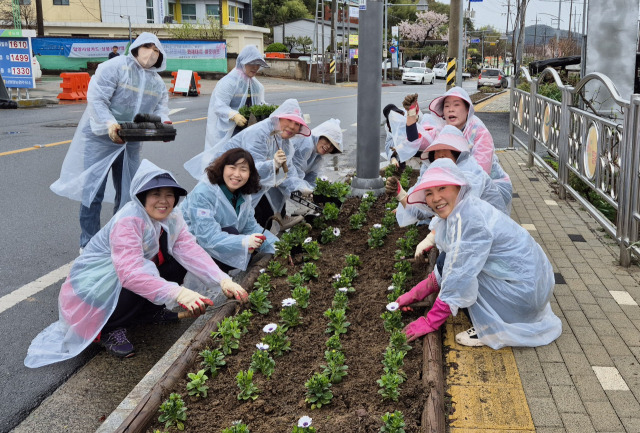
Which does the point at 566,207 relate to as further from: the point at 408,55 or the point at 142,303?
the point at 408,55

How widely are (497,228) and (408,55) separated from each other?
3490 inches

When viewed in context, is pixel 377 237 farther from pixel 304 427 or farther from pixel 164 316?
pixel 304 427

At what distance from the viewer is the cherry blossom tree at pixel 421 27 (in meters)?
93.2

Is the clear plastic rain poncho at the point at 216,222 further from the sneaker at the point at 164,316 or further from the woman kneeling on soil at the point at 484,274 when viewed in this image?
the woman kneeling on soil at the point at 484,274

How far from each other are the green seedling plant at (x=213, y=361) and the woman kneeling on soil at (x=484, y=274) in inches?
39.4

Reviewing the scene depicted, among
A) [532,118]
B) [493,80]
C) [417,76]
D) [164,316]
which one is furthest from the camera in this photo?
[417,76]

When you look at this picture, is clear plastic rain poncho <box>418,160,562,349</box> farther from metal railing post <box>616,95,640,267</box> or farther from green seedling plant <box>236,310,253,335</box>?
metal railing post <box>616,95,640,267</box>

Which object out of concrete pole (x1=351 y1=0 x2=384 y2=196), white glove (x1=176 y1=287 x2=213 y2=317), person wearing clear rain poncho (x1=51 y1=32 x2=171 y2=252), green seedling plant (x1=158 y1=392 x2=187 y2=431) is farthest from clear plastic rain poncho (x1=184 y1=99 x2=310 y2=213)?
green seedling plant (x1=158 y1=392 x2=187 y2=431)

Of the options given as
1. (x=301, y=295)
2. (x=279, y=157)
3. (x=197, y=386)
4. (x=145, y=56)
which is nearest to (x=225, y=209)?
(x=279, y=157)

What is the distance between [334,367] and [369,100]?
4.52 meters

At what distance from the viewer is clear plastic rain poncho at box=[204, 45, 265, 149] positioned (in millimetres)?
6938

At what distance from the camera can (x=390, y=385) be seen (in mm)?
3084

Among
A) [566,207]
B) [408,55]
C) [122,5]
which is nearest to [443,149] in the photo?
[566,207]

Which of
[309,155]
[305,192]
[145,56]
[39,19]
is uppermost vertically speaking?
[39,19]
